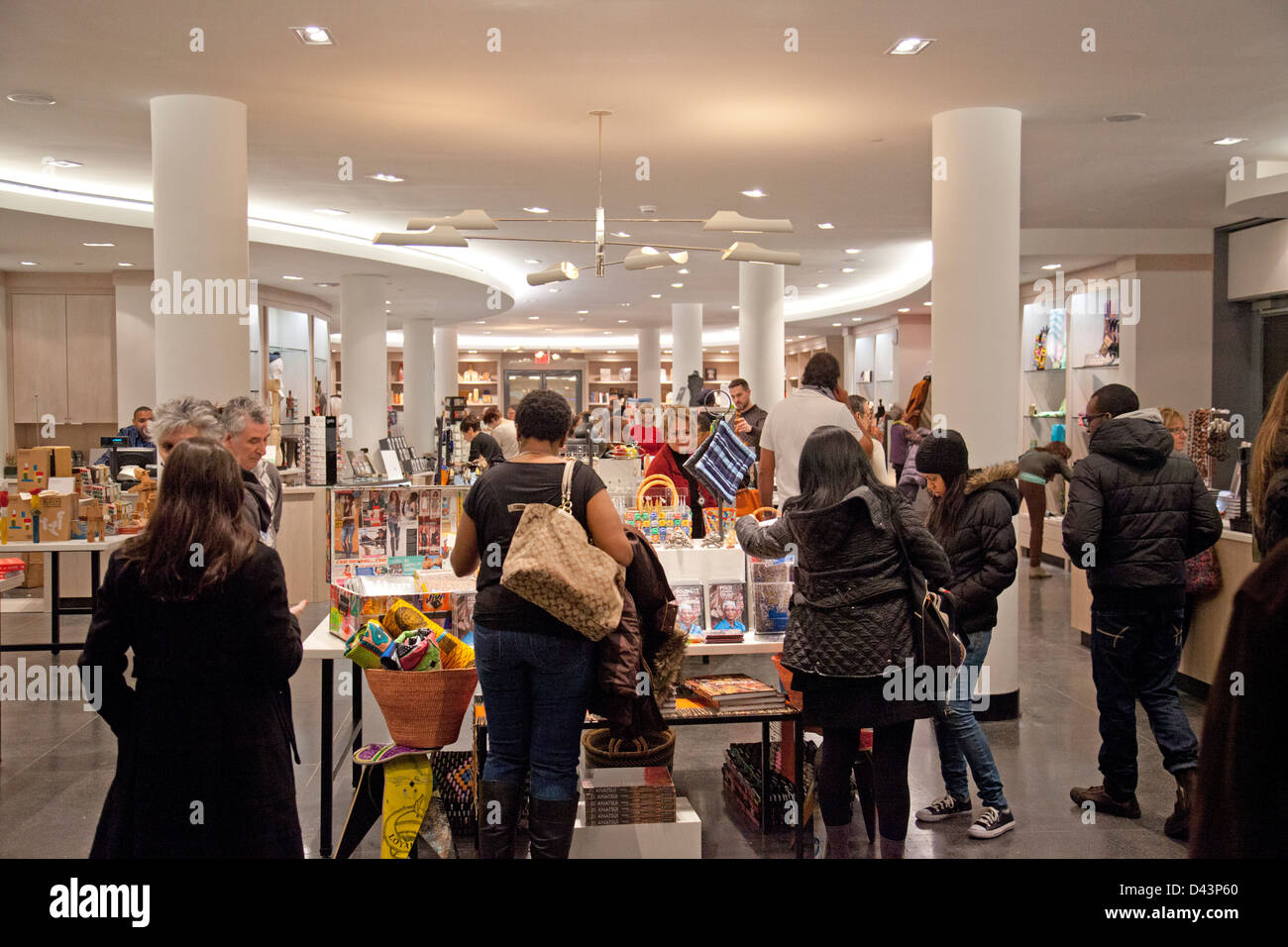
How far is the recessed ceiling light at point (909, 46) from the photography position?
5094mm

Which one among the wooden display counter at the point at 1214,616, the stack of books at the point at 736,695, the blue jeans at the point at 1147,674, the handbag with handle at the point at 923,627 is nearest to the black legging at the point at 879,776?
the handbag with handle at the point at 923,627

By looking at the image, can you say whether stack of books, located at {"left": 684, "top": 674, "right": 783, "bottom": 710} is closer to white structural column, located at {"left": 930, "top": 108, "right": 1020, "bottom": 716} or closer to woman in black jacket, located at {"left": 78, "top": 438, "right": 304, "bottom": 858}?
woman in black jacket, located at {"left": 78, "top": 438, "right": 304, "bottom": 858}

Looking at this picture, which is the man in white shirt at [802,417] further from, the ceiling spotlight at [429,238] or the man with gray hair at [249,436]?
the man with gray hair at [249,436]

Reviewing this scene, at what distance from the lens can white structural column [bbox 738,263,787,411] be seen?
1292 cm

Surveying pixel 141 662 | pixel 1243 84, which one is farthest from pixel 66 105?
pixel 1243 84

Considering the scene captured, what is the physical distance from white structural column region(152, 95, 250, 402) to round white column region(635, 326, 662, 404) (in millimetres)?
17372

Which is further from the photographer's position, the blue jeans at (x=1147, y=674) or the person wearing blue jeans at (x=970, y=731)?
the blue jeans at (x=1147, y=674)

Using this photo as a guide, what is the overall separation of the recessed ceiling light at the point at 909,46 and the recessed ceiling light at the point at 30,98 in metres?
4.90

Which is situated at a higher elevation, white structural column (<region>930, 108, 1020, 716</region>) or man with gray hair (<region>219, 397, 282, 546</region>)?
white structural column (<region>930, 108, 1020, 716</region>)

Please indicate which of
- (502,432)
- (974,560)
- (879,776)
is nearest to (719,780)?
(879,776)

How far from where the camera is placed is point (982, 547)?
4.10m

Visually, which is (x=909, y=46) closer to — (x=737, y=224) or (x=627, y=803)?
(x=737, y=224)

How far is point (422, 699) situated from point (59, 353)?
1127cm

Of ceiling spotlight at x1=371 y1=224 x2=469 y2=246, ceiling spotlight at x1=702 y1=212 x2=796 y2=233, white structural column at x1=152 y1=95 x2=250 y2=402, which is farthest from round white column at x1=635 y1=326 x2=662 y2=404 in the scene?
white structural column at x1=152 y1=95 x2=250 y2=402
